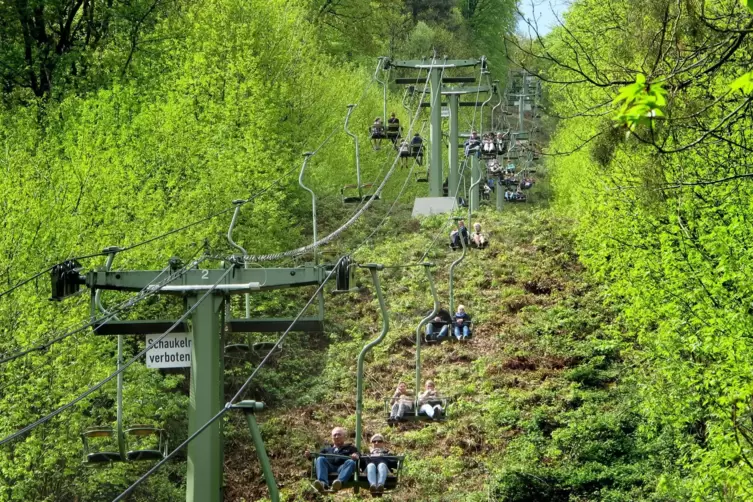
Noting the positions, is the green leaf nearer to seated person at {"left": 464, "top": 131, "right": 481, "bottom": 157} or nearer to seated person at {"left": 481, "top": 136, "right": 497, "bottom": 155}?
seated person at {"left": 464, "top": 131, "right": 481, "bottom": 157}

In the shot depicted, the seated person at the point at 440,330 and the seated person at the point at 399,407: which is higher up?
the seated person at the point at 440,330

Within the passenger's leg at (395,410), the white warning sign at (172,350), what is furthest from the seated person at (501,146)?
the white warning sign at (172,350)

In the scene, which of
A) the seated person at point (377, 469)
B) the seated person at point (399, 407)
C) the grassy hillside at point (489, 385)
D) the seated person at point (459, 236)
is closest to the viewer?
the seated person at point (377, 469)

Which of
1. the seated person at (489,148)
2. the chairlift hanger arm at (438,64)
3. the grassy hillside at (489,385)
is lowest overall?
the grassy hillside at (489,385)

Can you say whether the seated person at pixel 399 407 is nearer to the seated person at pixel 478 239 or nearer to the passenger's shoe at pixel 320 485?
the passenger's shoe at pixel 320 485

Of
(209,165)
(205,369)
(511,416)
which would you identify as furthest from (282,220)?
(205,369)

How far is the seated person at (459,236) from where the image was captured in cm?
3277

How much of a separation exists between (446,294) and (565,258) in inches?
170

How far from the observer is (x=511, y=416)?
91.2 ft

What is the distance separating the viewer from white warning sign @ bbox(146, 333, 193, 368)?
1793 centimetres

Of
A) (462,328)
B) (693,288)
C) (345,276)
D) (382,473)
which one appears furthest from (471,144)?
(345,276)

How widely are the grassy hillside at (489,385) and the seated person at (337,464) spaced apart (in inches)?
235

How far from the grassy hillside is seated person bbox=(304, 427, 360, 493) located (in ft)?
19.6

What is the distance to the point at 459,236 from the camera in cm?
3459
